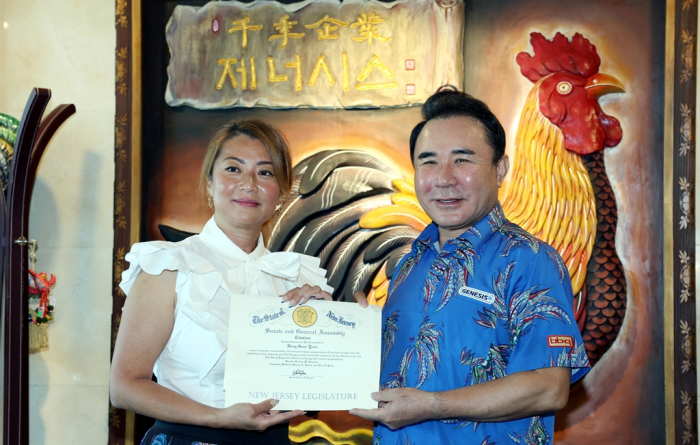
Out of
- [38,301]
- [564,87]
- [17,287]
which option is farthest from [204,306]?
[564,87]

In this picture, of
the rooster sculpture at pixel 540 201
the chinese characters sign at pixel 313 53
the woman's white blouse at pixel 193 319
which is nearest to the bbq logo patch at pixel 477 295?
the woman's white blouse at pixel 193 319

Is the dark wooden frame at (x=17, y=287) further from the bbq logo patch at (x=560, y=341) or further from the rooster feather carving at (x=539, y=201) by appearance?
the bbq logo patch at (x=560, y=341)

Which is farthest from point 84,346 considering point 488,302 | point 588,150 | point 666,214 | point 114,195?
point 666,214

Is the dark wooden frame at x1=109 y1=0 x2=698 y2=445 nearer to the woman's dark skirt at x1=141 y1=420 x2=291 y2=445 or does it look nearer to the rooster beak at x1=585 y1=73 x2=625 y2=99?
the rooster beak at x1=585 y1=73 x2=625 y2=99

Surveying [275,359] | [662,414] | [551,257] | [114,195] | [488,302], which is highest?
[114,195]

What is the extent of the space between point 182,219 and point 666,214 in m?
2.35

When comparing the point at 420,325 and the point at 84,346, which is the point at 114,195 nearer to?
the point at 84,346

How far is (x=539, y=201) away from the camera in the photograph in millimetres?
3090

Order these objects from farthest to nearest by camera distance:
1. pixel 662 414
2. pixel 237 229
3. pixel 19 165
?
pixel 662 414, pixel 19 165, pixel 237 229

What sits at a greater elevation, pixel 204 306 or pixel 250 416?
pixel 204 306

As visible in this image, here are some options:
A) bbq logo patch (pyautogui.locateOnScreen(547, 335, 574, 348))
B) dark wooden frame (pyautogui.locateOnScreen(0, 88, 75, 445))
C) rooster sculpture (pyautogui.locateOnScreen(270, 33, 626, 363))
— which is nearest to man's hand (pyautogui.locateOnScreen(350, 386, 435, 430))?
bbq logo patch (pyautogui.locateOnScreen(547, 335, 574, 348))

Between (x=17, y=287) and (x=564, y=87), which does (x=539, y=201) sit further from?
(x=17, y=287)

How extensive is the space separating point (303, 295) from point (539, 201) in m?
1.67

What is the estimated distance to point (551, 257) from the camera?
5.90ft
